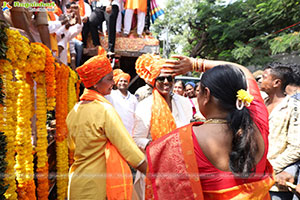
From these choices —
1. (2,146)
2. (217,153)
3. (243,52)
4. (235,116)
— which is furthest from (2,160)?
(243,52)

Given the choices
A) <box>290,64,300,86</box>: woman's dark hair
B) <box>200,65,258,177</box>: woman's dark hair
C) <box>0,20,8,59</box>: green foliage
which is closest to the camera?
<box>200,65,258,177</box>: woman's dark hair

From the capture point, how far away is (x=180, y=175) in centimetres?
120

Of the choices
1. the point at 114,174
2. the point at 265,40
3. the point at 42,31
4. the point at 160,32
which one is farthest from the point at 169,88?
the point at 160,32

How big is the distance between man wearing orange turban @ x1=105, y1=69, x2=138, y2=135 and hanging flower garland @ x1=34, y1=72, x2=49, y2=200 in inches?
59.9

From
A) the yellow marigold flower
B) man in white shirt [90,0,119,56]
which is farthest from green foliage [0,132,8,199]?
man in white shirt [90,0,119,56]

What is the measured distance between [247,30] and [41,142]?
13.3m

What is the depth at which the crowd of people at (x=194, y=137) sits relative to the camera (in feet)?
3.91

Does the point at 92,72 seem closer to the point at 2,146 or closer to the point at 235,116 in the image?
the point at 2,146

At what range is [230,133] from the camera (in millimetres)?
1213

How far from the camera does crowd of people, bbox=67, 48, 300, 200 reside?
119 cm

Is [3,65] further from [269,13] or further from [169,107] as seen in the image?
[269,13]

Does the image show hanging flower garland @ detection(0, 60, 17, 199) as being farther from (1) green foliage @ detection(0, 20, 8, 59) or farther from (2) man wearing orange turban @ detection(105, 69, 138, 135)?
(2) man wearing orange turban @ detection(105, 69, 138, 135)

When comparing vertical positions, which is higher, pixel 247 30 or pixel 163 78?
pixel 247 30

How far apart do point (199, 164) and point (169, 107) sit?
177 centimetres
